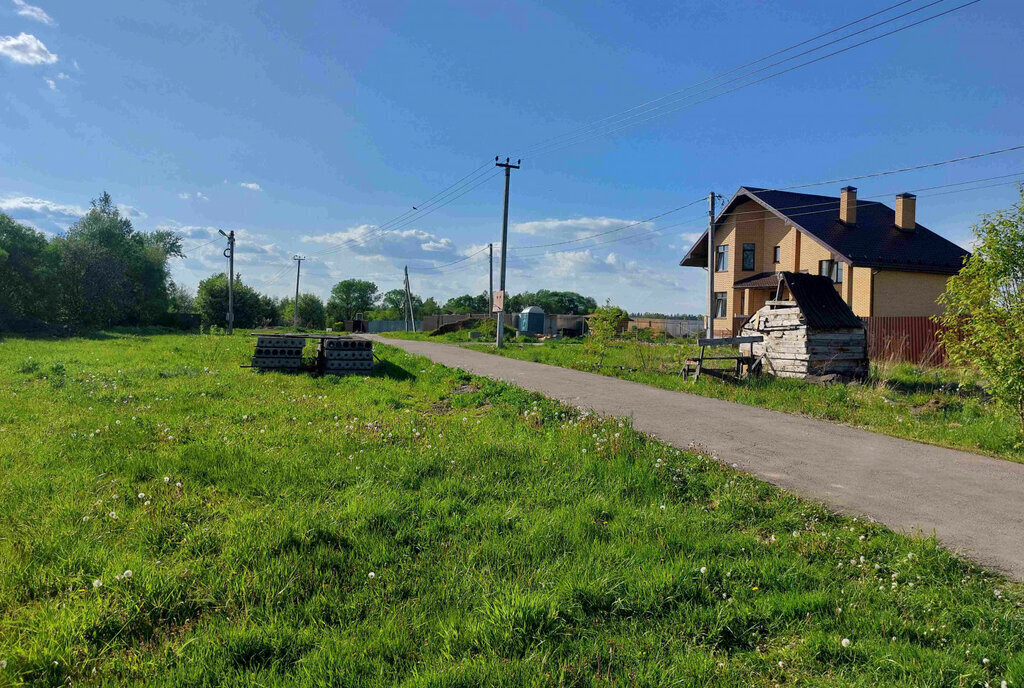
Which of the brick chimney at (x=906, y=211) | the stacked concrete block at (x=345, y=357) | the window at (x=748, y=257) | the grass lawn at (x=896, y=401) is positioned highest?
the brick chimney at (x=906, y=211)

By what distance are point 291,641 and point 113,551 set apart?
67.2 inches

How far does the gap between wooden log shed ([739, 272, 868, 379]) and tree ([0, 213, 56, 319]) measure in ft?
137

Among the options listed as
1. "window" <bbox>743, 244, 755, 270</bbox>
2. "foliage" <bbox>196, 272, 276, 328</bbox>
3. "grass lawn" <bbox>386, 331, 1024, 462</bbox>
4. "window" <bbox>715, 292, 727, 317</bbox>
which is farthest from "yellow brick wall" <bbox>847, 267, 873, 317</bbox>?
"foliage" <bbox>196, 272, 276, 328</bbox>

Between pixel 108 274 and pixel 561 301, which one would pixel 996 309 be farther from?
pixel 561 301

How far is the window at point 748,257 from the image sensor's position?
33656 mm

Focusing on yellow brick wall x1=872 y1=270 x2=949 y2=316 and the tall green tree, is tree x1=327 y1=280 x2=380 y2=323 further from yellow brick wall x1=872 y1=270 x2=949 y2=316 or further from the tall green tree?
yellow brick wall x1=872 y1=270 x2=949 y2=316

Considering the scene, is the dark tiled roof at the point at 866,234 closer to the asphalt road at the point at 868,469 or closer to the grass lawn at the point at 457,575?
the asphalt road at the point at 868,469

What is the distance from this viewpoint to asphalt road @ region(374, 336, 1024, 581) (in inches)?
181

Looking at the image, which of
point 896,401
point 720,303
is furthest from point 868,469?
point 720,303

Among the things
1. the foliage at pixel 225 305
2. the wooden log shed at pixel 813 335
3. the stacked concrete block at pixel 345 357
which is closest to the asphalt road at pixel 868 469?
the wooden log shed at pixel 813 335

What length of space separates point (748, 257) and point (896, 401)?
25.0 metres

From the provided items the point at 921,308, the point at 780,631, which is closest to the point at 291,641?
the point at 780,631

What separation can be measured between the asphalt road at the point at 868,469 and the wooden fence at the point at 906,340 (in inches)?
482

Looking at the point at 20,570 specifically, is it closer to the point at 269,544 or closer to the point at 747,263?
the point at 269,544
